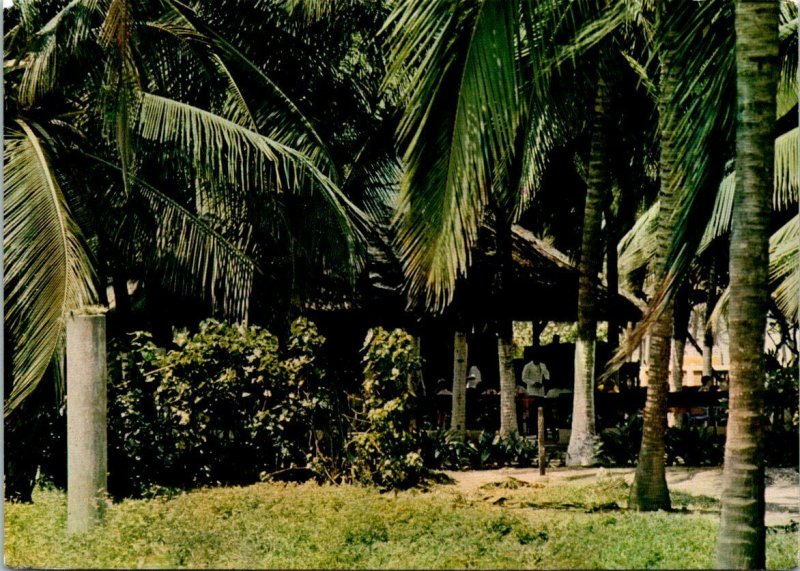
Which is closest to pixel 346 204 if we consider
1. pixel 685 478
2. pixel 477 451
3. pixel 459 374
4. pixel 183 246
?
pixel 183 246

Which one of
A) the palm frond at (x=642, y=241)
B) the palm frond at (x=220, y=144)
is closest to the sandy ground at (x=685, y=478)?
the palm frond at (x=220, y=144)

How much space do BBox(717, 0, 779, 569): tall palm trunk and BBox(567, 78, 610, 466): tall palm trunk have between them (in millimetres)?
5411

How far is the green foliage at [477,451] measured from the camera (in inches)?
438

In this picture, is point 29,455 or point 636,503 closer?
point 636,503

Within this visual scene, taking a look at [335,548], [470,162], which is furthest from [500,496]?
[470,162]

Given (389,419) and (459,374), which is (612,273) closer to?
(459,374)

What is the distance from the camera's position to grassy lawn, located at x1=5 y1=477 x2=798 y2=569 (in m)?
6.61

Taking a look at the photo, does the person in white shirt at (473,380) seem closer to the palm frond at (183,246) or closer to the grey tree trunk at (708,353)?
the grey tree trunk at (708,353)

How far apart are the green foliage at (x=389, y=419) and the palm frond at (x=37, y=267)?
120 inches

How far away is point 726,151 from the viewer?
6.28m

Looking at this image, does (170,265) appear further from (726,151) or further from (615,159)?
(615,159)

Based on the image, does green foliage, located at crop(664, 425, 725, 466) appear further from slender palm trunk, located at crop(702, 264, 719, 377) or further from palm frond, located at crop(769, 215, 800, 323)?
slender palm trunk, located at crop(702, 264, 719, 377)

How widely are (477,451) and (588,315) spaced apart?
1.95 m

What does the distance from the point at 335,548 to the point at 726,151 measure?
3.60m
